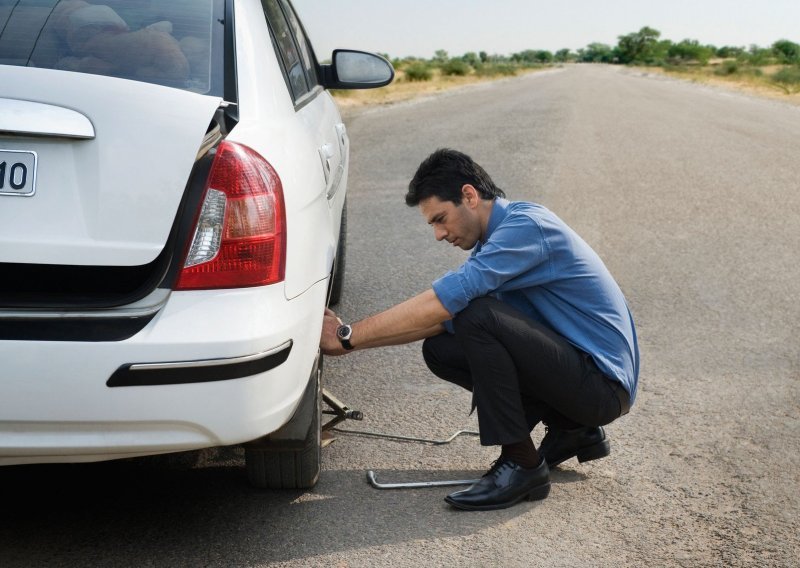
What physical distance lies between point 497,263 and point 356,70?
2.01 metres

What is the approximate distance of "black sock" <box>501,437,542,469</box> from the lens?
3.48 metres

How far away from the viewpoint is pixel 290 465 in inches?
135

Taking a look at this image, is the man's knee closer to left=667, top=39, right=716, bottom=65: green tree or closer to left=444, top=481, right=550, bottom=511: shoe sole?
left=444, top=481, right=550, bottom=511: shoe sole

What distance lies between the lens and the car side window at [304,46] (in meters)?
4.79

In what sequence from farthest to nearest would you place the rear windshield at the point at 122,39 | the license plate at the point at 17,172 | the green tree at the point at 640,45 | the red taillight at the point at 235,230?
the green tree at the point at 640,45, the rear windshield at the point at 122,39, the red taillight at the point at 235,230, the license plate at the point at 17,172

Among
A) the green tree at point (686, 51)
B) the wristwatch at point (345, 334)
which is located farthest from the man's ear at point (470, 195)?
the green tree at point (686, 51)

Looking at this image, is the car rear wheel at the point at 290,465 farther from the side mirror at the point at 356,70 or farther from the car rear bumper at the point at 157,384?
the side mirror at the point at 356,70

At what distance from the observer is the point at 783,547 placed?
10.4 feet

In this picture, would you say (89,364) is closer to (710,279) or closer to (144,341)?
(144,341)

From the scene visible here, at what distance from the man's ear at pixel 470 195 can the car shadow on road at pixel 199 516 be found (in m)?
1.02

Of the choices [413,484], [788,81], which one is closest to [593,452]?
[413,484]

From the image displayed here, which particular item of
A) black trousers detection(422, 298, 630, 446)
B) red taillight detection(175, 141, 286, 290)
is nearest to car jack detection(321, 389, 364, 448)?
black trousers detection(422, 298, 630, 446)

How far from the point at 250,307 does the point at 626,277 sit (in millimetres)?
4844

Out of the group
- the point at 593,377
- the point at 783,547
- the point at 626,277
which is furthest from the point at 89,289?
the point at 626,277
